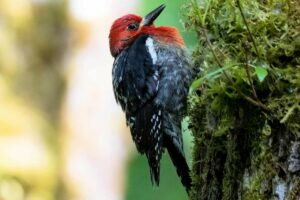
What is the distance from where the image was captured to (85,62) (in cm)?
566

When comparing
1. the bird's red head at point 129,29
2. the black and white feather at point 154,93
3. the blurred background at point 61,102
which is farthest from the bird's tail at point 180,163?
the blurred background at point 61,102

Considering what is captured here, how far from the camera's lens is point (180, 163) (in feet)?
9.87

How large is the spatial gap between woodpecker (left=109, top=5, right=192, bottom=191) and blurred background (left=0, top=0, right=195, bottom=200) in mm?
2027

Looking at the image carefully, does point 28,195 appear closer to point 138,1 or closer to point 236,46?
point 138,1

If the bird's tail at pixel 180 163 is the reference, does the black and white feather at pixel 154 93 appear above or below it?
above

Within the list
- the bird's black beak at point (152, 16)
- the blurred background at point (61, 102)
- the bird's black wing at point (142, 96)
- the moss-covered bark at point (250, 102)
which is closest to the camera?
the moss-covered bark at point (250, 102)

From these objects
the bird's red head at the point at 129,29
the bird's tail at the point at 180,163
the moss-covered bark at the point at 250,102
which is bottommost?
the bird's tail at the point at 180,163

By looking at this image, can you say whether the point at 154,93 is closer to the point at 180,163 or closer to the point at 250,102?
the point at 180,163

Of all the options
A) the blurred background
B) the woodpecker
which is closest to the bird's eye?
the woodpecker

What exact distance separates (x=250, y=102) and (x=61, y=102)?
13.0 ft

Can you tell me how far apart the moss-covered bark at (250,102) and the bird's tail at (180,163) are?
62cm

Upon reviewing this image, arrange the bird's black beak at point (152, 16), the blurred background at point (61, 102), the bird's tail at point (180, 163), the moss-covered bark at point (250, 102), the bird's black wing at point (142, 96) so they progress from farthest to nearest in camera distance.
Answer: the blurred background at point (61, 102), the bird's black beak at point (152, 16), the bird's black wing at point (142, 96), the bird's tail at point (180, 163), the moss-covered bark at point (250, 102)

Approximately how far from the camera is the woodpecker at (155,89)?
322 centimetres

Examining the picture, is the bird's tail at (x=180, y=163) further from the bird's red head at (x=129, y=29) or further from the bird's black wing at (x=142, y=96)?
the bird's red head at (x=129, y=29)
